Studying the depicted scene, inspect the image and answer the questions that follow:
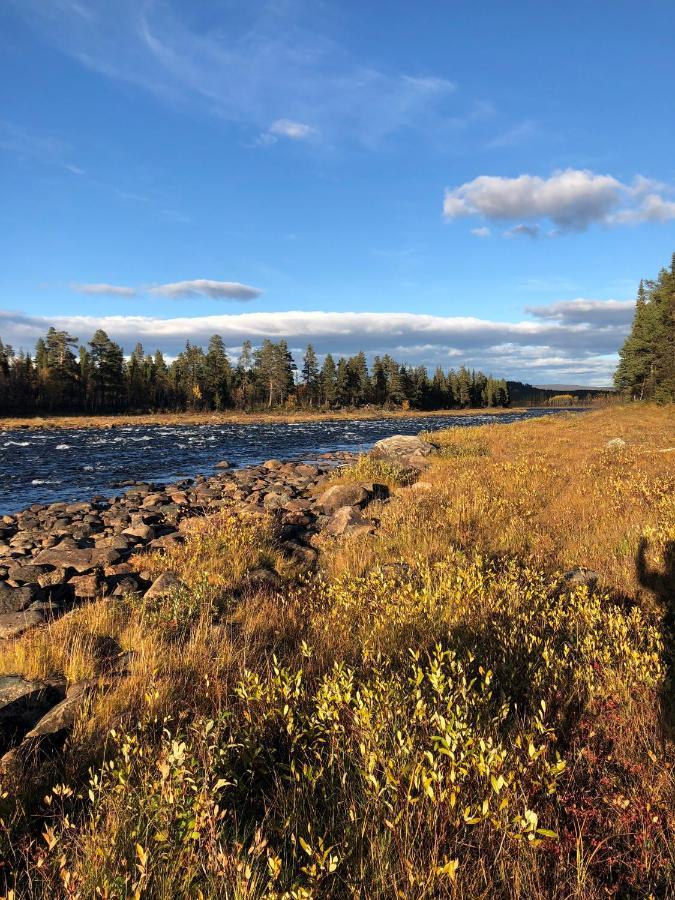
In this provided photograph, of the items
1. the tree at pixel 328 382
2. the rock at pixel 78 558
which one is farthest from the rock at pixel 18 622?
the tree at pixel 328 382

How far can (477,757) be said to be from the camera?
2248mm

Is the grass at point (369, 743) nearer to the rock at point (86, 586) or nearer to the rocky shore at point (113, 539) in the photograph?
the rocky shore at point (113, 539)

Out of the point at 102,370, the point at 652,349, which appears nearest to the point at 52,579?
the point at 652,349

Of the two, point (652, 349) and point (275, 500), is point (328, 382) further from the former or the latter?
point (275, 500)

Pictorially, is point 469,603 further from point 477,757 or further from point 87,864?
point 87,864

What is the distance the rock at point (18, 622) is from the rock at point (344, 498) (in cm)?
710

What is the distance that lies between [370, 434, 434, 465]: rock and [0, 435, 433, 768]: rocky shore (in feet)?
0.35

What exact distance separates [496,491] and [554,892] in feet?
Answer: 30.8

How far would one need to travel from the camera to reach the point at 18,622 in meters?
5.95

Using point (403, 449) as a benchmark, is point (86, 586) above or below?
below

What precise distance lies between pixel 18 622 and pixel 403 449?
16.0m

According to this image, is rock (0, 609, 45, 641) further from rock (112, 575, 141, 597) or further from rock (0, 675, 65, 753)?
rock (0, 675, 65, 753)

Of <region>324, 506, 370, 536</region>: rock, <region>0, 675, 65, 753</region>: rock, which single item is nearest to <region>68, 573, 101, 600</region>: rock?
<region>0, 675, 65, 753</region>: rock

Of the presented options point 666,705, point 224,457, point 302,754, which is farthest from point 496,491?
point 224,457
